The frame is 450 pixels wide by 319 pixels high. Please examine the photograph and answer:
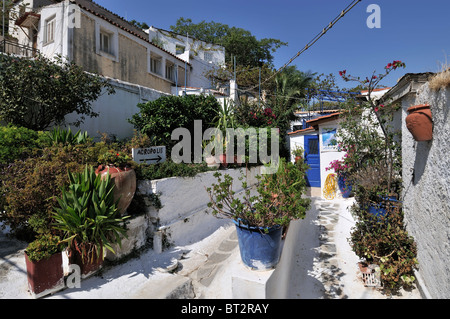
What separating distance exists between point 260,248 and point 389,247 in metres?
2.53

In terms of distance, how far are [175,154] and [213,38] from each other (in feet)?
87.9

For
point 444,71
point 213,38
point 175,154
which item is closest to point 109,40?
point 175,154

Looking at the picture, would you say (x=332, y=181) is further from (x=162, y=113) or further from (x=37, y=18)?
(x=37, y=18)

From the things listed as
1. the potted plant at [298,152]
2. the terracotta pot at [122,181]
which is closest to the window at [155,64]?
the potted plant at [298,152]

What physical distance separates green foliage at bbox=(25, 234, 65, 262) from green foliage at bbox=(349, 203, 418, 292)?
14.4 feet

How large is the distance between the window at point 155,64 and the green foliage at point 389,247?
13.7 m

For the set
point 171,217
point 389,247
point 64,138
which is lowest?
point 389,247

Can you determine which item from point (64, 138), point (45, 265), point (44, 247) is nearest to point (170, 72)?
point (64, 138)

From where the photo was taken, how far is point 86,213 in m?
3.08

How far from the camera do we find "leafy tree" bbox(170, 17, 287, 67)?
25625 mm

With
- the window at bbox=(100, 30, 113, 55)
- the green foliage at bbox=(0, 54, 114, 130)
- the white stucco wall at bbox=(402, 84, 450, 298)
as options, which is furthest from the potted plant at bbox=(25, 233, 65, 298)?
the window at bbox=(100, 30, 113, 55)

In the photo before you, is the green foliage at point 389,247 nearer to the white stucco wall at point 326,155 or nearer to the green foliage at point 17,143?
the white stucco wall at point 326,155

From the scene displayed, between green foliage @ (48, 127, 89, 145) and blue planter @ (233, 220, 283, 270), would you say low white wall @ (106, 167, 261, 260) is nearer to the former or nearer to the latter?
green foliage @ (48, 127, 89, 145)
